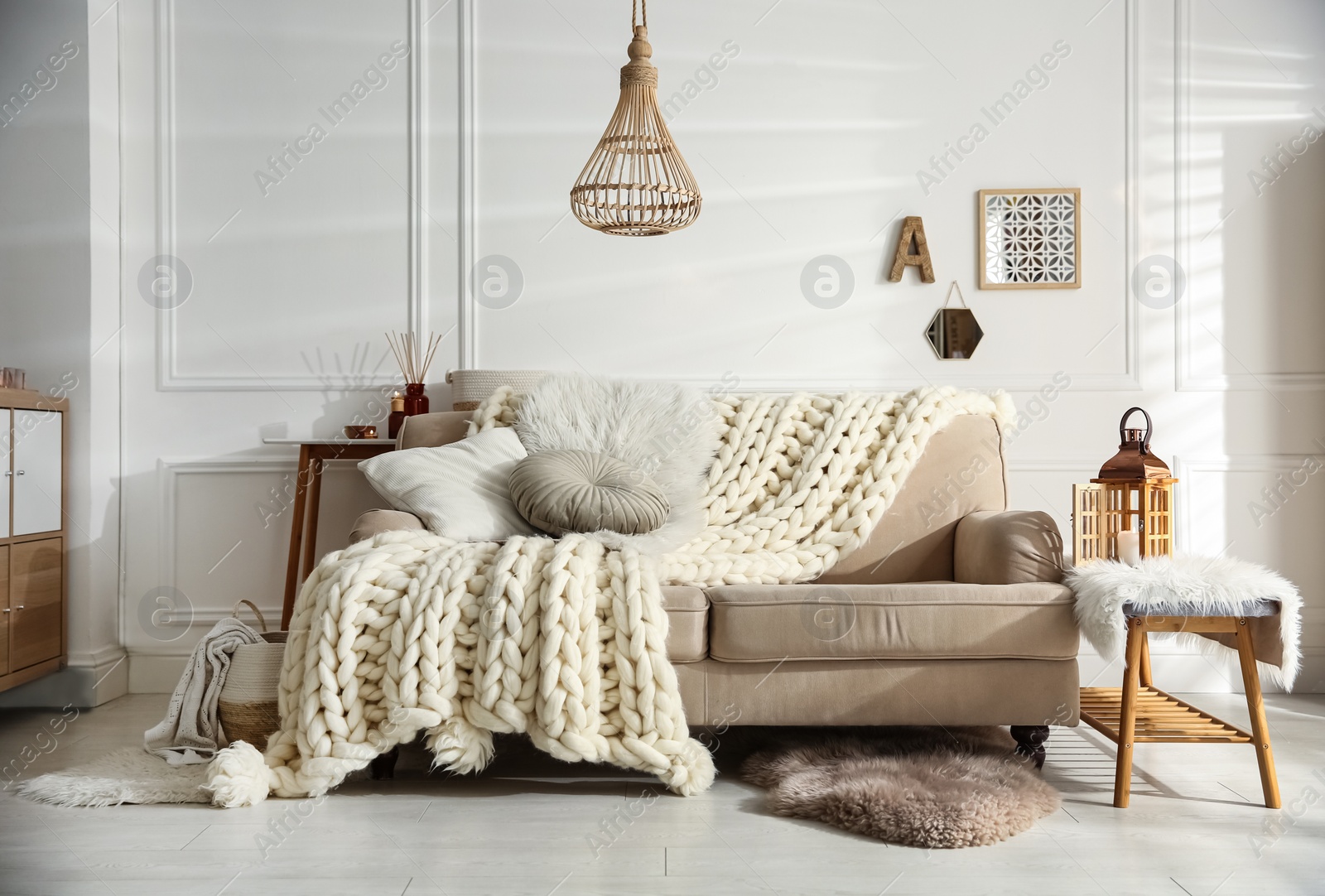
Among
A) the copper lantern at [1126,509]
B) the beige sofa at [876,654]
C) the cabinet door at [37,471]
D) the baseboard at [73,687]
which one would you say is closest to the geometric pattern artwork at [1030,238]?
the copper lantern at [1126,509]

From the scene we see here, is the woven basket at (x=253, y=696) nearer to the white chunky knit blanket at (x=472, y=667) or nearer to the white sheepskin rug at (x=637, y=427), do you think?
the white chunky knit blanket at (x=472, y=667)

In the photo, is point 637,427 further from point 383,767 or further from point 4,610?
point 4,610

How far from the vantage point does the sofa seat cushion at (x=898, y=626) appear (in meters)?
2.08

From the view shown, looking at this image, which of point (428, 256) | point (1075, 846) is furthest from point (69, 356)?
point (1075, 846)

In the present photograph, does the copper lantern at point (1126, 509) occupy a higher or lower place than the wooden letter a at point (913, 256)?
lower

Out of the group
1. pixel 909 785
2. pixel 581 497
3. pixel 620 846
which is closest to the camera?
pixel 620 846

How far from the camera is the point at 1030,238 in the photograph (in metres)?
3.19

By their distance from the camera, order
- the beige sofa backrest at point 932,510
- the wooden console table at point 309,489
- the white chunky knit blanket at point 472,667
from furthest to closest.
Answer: the wooden console table at point 309,489 < the beige sofa backrest at point 932,510 < the white chunky knit blanket at point 472,667

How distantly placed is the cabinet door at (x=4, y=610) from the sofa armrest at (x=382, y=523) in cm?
118

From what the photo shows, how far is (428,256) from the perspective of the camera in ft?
10.6

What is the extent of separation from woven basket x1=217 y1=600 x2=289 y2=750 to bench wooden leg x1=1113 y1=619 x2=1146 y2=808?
1.88 metres

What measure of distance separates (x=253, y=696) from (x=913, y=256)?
241cm

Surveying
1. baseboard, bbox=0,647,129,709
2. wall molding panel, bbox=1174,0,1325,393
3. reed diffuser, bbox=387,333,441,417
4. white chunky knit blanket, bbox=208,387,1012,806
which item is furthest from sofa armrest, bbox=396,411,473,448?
wall molding panel, bbox=1174,0,1325,393

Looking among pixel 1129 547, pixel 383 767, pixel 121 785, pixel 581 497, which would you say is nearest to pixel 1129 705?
pixel 1129 547
